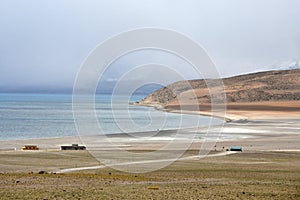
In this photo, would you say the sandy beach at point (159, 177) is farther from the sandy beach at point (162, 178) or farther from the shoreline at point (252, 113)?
the shoreline at point (252, 113)

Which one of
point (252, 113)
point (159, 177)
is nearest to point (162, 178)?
point (159, 177)

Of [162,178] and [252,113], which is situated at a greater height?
[252,113]

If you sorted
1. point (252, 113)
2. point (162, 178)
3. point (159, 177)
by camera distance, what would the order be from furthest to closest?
point (252, 113), point (159, 177), point (162, 178)

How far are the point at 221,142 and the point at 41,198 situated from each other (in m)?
45.1

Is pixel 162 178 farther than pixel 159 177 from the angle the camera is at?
No

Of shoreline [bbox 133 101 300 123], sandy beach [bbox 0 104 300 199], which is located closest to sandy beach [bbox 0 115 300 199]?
sandy beach [bbox 0 104 300 199]

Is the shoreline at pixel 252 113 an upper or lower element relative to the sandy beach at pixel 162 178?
upper

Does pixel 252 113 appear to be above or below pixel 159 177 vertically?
above

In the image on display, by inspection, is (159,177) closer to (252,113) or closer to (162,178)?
(162,178)

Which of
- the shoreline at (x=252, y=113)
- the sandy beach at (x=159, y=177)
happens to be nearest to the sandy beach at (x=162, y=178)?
the sandy beach at (x=159, y=177)

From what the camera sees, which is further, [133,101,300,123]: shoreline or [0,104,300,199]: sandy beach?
[133,101,300,123]: shoreline

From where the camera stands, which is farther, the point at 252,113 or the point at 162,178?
the point at 252,113

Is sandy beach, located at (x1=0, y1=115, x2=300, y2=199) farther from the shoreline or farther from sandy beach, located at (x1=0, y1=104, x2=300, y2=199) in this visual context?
the shoreline

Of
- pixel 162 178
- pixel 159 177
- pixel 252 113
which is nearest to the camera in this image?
pixel 162 178
